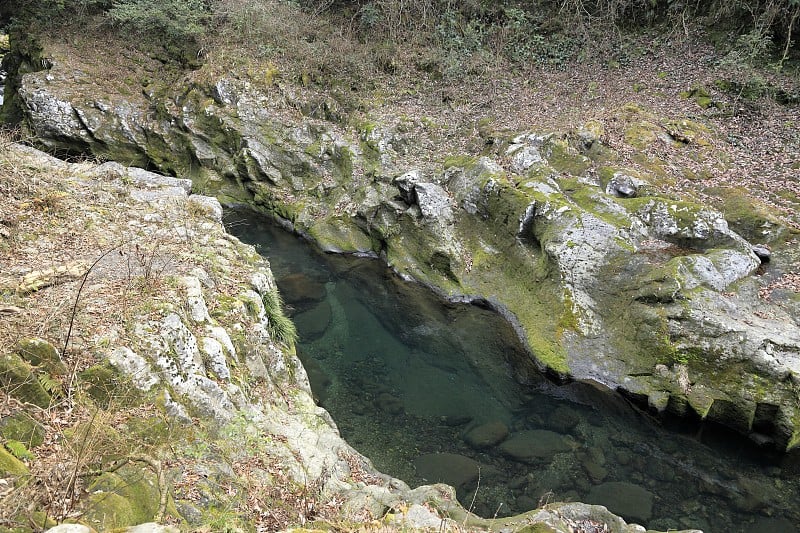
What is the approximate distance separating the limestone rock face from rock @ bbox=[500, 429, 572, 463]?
191 centimetres

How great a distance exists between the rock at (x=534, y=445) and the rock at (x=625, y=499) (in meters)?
0.96

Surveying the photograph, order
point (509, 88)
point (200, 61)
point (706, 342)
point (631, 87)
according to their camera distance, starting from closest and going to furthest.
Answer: point (706, 342)
point (631, 87)
point (509, 88)
point (200, 61)

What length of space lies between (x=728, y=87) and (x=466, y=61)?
975 cm

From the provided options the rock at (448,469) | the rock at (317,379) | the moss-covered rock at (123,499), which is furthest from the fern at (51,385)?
the rock at (448,469)

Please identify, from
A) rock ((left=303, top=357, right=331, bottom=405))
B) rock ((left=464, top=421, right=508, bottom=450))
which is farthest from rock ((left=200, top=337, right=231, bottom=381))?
rock ((left=464, top=421, right=508, bottom=450))

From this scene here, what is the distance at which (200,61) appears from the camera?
21.5 m

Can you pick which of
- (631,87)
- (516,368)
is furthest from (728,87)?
(516,368)

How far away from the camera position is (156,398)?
17.2 feet

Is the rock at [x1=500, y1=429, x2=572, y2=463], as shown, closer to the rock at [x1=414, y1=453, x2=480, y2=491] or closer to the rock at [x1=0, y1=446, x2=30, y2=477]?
the rock at [x1=414, y1=453, x2=480, y2=491]

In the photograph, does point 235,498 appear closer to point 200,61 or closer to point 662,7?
point 200,61

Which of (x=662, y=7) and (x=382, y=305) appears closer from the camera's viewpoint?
(x=382, y=305)

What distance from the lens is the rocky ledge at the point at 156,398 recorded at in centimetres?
375

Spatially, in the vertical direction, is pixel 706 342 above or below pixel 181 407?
below

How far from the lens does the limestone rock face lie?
32.2 ft
